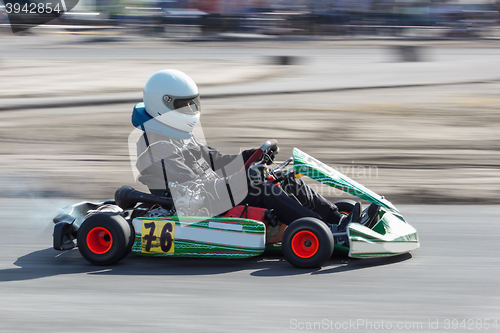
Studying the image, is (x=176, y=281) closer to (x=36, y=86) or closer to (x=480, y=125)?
(x=480, y=125)

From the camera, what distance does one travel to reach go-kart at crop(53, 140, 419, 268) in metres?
3.70

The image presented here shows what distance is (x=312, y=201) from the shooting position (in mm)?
3979

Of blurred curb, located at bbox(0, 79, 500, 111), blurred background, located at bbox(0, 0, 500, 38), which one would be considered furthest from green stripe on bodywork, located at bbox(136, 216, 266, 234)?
blurred background, located at bbox(0, 0, 500, 38)

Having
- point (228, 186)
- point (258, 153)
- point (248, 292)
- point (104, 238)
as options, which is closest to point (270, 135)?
point (258, 153)

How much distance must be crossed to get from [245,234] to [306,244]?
39cm

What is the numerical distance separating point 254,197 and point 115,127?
542 centimetres

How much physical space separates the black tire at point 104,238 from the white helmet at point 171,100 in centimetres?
72

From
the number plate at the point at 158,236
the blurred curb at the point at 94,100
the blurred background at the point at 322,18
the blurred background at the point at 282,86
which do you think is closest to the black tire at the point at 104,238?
the number plate at the point at 158,236

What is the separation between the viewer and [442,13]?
66.0 ft

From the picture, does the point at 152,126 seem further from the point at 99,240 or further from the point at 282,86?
the point at 282,86

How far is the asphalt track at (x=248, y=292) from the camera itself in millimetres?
3088

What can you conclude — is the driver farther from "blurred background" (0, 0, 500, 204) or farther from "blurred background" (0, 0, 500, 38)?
"blurred background" (0, 0, 500, 38)

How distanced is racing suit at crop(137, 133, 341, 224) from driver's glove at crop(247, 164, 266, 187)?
0.16 ft

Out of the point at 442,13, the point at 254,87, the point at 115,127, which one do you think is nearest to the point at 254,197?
the point at 115,127
